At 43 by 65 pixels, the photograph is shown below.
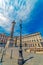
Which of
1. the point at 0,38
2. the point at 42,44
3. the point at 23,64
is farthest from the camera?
the point at 0,38

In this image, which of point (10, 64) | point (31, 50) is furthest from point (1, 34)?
point (10, 64)

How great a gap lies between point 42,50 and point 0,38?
142 ft

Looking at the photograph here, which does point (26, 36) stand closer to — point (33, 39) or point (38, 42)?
point (33, 39)

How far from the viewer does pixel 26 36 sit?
166 ft

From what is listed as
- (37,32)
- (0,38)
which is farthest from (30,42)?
(0,38)

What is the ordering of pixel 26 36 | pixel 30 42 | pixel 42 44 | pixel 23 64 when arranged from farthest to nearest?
1. pixel 26 36
2. pixel 30 42
3. pixel 42 44
4. pixel 23 64

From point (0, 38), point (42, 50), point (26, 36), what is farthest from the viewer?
point (0, 38)

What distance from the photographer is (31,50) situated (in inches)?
1180

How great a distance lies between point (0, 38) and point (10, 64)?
5387 cm

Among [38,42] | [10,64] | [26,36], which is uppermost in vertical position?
[26,36]

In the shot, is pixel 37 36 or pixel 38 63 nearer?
pixel 38 63

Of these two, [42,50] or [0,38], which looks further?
[0,38]

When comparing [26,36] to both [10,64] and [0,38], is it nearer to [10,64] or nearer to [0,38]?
[0,38]

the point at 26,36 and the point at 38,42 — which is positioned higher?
the point at 26,36
